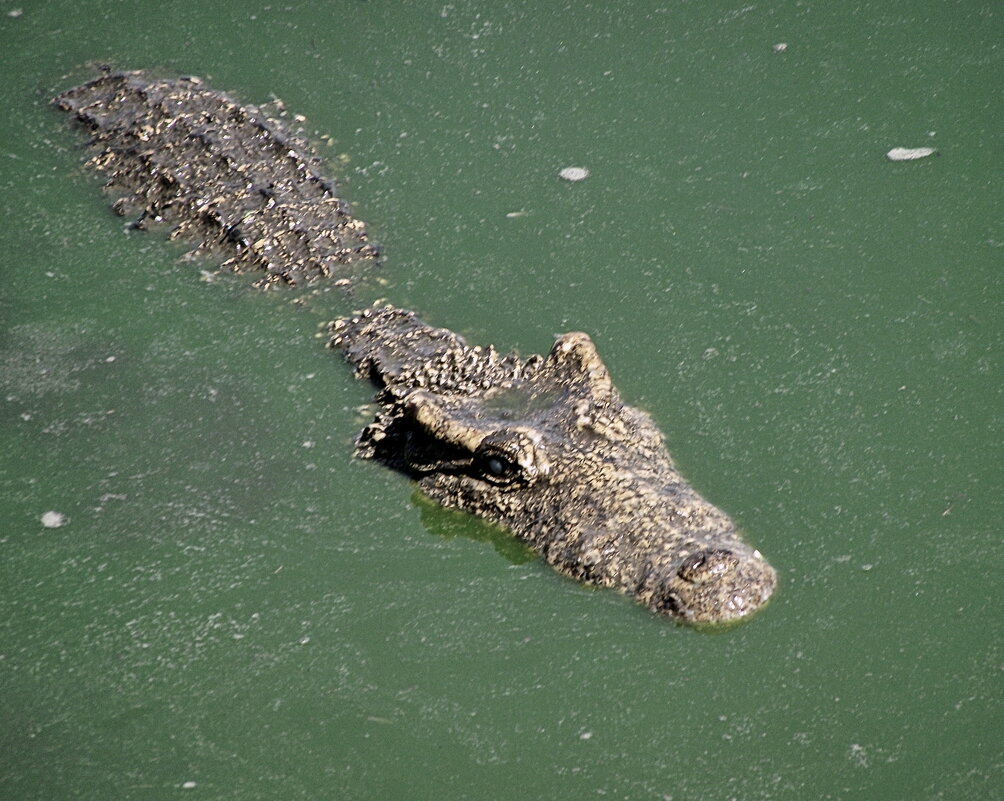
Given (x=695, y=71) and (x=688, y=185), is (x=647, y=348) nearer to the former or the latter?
(x=688, y=185)

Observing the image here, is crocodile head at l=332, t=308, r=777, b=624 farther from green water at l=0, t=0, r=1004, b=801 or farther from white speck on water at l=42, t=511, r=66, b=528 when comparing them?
white speck on water at l=42, t=511, r=66, b=528

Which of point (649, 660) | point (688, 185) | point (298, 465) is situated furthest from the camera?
point (688, 185)

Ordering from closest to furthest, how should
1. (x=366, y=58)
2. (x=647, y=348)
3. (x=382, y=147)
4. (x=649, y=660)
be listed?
(x=649, y=660) < (x=647, y=348) < (x=382, y=147) < (x=366, y=58)

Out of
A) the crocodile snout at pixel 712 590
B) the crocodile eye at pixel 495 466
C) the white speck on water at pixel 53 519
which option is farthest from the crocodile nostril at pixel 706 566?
the white speck on water at pixel 53 519

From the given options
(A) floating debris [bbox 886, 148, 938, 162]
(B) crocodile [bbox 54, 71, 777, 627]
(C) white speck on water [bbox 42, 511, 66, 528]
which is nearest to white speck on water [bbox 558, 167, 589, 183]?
(B) crocodile [bbox 54, 71, 777, 627]

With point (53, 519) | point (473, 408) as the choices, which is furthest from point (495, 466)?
point (53, 519)

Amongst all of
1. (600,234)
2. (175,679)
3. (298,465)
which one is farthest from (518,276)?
(175,679)
